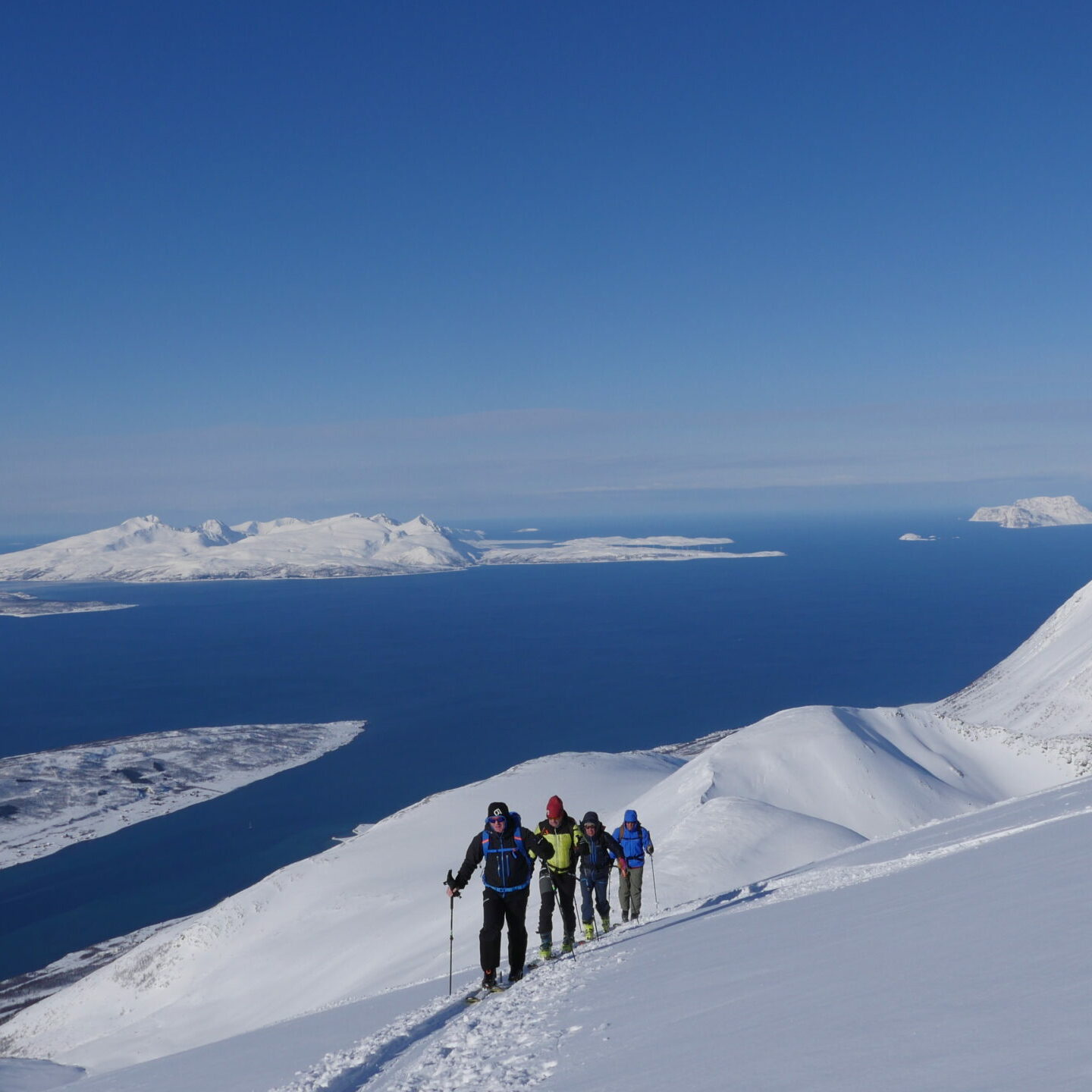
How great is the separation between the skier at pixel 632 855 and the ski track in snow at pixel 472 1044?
81.1 inches

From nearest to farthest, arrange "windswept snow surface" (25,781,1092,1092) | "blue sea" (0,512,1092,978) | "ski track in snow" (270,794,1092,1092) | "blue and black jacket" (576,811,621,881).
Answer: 1. "windswept snow surface" (25,781,1092,1092)
2. "ski track in snow" (270,794,1092,1092)
3. "blue and black jacket" (576,811,621,881)
4. "blue sea" (0,512,1092,978)

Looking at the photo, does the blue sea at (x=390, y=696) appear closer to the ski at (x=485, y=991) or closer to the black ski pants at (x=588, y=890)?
the black ski pants at (x=588, y=890)

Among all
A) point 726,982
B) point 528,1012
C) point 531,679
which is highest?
point 726,982

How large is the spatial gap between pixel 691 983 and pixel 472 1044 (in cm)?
214

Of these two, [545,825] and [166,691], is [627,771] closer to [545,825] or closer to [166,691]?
[545,825]

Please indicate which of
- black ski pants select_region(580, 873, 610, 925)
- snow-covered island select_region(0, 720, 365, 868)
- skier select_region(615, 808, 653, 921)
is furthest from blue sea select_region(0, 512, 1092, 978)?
black ski pants select_region(580, 873, 610, 925)

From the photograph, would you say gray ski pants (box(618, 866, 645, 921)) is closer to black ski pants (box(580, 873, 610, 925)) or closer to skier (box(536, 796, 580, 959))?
black ski pants (box(580, 873, 610, 925))

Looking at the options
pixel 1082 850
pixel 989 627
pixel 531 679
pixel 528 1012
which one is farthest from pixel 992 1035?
pixel 989 627

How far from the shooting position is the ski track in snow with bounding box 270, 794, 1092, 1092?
260 inches

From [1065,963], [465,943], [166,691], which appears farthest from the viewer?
[166,691]

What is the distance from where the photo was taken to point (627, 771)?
198 feet

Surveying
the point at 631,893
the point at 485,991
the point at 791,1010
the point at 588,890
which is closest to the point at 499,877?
the point at 485,991

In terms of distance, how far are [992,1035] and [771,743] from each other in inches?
1914

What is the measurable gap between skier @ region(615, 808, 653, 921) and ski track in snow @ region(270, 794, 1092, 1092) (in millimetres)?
2059
